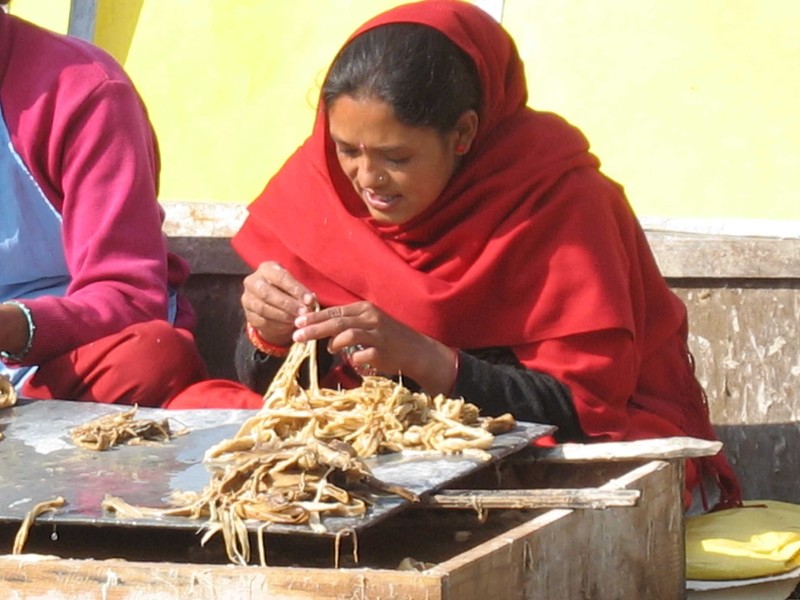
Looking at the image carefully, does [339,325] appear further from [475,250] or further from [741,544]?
[741,544]

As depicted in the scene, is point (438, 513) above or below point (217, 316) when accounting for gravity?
below

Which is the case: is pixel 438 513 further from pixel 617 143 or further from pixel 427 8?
pixel 617 143

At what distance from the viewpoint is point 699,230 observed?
5805 millimetres

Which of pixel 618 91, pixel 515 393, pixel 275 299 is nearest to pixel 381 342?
pixel 275 299

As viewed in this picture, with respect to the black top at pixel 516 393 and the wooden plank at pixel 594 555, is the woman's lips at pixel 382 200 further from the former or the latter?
the wooden plank at pixel 594 555

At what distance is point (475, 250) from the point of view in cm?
402

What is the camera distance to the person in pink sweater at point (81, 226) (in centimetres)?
406

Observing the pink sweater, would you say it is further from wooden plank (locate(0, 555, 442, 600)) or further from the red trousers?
wooden plank (locate(0, 555, 442, 600))

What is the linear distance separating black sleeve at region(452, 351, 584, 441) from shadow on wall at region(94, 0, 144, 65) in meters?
4.39

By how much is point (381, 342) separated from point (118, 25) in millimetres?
4709

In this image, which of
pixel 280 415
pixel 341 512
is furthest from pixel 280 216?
pixel 341 512

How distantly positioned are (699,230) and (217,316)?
1.76 meters

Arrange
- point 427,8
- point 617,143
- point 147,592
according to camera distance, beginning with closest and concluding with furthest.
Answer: point 147,592, point 427,8, point 617,143

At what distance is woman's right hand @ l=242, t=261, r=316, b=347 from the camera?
3.70m
